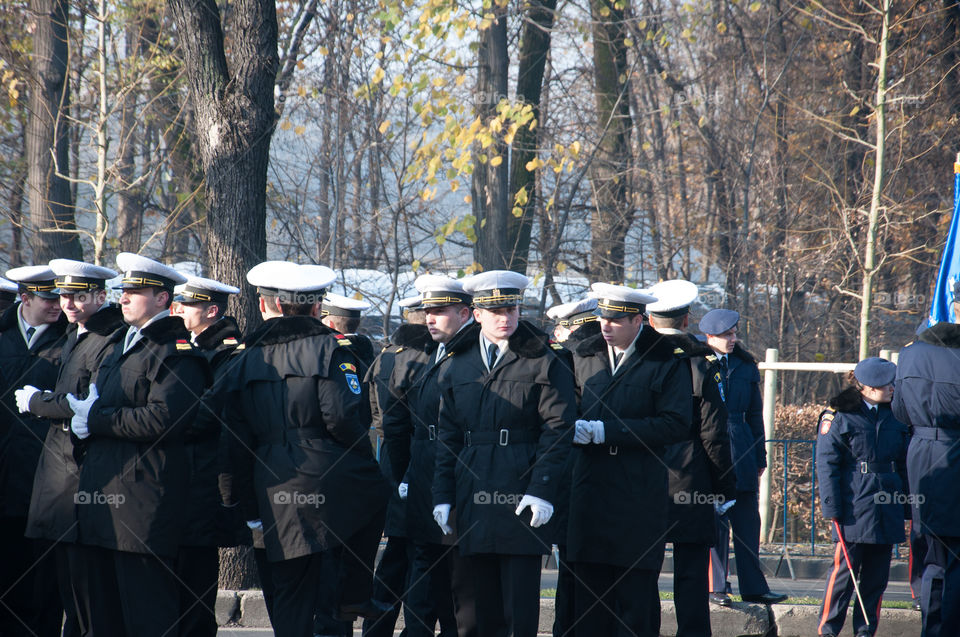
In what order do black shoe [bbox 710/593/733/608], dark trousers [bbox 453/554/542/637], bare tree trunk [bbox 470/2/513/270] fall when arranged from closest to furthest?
dark trousers [bbox 453/554/542/637], black shoe [bbox 710/593/733/608], bare tree trunk [bbox 470/2/513/270]

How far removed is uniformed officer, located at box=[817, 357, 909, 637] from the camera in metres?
6.57

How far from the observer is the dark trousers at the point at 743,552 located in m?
6.94

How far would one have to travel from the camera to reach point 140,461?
4.84 metres

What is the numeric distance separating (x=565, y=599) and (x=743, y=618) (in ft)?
5.84

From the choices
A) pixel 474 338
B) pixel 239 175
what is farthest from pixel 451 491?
pixel 239 175

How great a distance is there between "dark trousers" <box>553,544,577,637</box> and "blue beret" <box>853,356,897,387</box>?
2576 mm

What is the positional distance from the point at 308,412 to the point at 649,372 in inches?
69.8

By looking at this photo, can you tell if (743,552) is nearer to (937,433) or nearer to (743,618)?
(743,618)

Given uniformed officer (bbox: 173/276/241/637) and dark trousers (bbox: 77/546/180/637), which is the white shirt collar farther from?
dark trousers (bbox: 77/546/180/637)

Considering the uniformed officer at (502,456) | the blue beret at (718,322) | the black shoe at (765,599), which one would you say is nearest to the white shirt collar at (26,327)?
the uniformed officer at (502,456)

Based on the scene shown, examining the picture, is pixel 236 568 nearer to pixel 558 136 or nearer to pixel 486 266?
pixel 486 266

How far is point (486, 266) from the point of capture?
13.0m

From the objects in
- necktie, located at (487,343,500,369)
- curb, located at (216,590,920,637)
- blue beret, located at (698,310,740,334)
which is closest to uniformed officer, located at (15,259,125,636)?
curb, located at (216,590,920,637)

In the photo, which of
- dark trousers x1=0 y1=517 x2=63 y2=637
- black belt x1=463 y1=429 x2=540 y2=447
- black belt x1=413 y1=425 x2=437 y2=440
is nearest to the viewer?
black belt x1=463 y1=429 x2=540 y2=447
